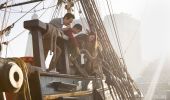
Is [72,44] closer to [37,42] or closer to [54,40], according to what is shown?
[54,40]

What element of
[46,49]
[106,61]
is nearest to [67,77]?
[46,49]

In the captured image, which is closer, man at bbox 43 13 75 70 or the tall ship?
the tall ship

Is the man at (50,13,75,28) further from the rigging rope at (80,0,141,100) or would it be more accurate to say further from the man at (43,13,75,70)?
the rigging rope at (80,0,141,100)

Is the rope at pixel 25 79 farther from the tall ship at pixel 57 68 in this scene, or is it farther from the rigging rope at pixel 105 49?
the rigging rope at pixel 105 49

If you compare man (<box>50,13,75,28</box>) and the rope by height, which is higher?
man (<box>50,13,75,28</box>)

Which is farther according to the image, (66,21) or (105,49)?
(105,49)

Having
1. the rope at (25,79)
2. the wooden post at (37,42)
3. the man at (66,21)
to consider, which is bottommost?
the rope at (25,79)

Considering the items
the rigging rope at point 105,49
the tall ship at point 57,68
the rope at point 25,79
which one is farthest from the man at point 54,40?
the rigging rope at point 105,49

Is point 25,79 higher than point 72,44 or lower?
lower

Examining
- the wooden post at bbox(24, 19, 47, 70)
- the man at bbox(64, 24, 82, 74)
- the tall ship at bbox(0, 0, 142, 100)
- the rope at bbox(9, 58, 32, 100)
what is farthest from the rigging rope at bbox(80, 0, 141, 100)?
the rope at bbox(9, 58, 32, 100)

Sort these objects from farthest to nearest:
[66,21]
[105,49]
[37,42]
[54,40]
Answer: [105,49], [66,21], [54,40], [37,42]

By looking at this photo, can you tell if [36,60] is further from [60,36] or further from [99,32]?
[99,32]

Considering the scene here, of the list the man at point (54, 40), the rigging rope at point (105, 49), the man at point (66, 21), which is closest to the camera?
the man at point (54, 40)

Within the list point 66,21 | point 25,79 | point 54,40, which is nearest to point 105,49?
point 66,21
